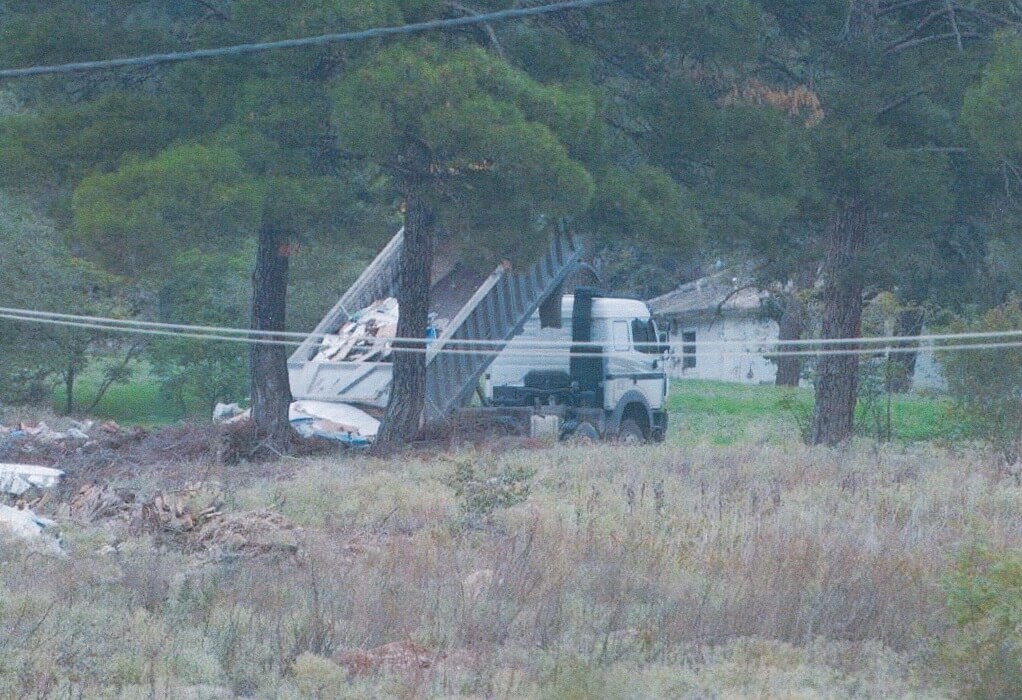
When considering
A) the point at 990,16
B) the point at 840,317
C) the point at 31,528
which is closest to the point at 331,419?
the point at 840,317

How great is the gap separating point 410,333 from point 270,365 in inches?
87.8

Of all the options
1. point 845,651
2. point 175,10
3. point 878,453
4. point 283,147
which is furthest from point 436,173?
point 845,651

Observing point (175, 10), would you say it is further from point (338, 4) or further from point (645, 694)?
point (645, 694)

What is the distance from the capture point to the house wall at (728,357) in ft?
180

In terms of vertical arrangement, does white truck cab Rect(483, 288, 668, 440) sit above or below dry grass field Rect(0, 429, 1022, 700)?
above

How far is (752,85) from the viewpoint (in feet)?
59.3

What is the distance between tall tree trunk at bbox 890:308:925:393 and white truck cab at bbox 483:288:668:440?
13.2ft

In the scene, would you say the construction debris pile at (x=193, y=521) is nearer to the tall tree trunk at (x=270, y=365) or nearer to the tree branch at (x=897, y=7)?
the tall tree trunk at (x=270, y=365)

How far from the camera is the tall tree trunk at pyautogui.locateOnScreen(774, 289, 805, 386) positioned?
38362 mm

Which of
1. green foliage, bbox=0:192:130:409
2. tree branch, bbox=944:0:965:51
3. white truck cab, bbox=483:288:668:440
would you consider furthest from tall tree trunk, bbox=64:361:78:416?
tree branch, bbox=944:0:965:51

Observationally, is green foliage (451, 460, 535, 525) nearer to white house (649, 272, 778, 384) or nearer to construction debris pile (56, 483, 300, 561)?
construction debris pile (56, 483, 300, 561)

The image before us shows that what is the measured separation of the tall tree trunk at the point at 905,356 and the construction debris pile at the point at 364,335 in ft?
27.6

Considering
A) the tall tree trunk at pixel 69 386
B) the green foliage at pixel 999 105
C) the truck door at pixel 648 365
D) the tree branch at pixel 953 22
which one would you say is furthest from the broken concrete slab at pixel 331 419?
the tall tree trunk at pixel 69 386

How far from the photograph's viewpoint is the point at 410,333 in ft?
61.5
